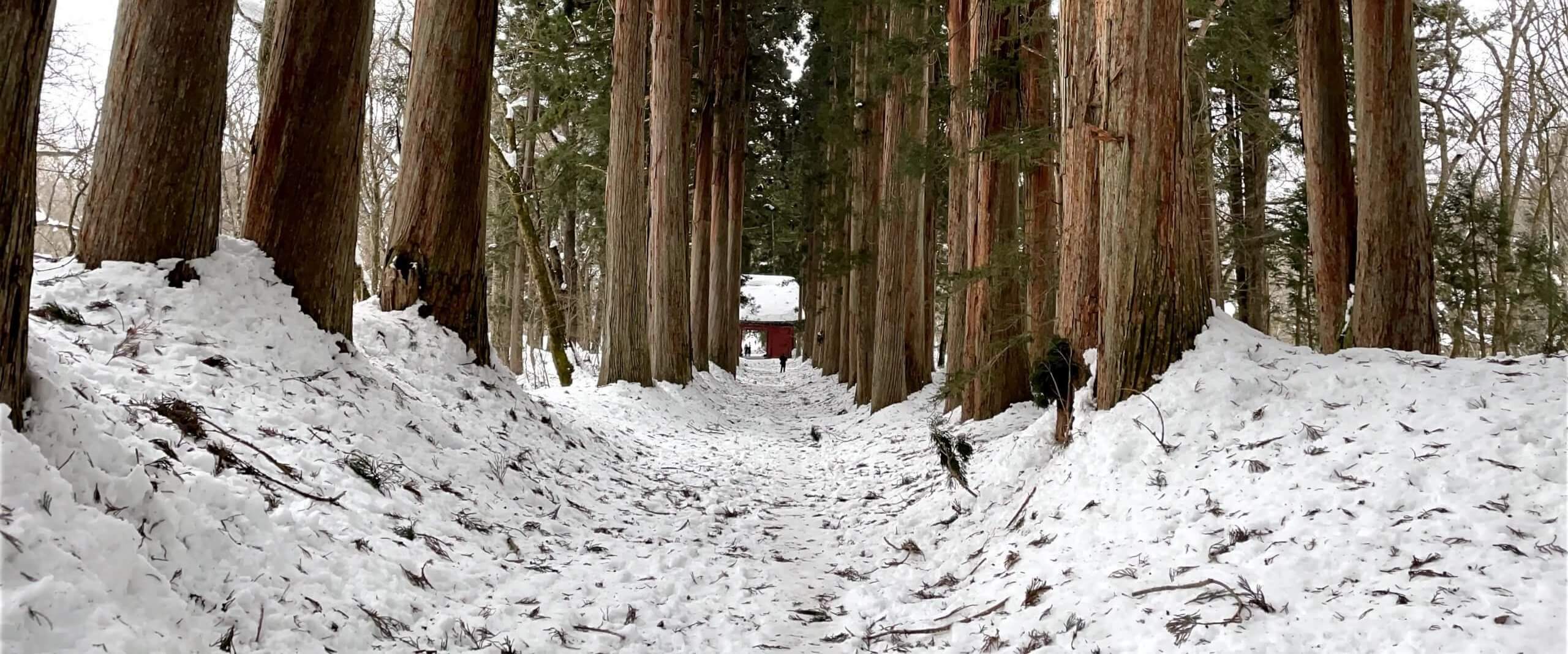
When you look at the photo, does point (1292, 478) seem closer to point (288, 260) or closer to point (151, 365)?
point (151, 365)

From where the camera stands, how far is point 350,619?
2918 millimetres

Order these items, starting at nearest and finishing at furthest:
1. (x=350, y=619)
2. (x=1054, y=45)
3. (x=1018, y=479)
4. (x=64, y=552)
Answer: (x=64, y=552)
(x=350, y=619)
(x=1018, y=479)
(x=1054, y=45)

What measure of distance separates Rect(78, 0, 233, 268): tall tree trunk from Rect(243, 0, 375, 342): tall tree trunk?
18.9 inches

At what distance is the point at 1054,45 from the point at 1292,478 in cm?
712

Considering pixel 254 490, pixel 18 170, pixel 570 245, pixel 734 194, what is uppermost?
pixel 734 194

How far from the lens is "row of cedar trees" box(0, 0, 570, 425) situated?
463 centimetres

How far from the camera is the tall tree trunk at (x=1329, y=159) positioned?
22.3 ft

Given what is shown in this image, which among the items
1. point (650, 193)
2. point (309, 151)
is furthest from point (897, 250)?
point (309, 151)

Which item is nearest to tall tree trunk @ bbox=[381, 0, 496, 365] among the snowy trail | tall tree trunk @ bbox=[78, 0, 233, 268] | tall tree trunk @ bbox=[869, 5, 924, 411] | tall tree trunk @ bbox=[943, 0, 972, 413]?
the snowy trail

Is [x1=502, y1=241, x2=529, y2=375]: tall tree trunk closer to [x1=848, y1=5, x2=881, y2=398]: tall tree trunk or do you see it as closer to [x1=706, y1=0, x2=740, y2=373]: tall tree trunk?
[x1=706, y1=0, x2=740, y2=373]: tall tree trunk

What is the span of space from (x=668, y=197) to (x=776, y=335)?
37673mm

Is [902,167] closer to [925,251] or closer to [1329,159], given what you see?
[925,251]

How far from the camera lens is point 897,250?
38.5 ft

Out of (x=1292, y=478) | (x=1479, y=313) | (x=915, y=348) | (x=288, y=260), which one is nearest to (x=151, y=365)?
(x=288, y=260)
